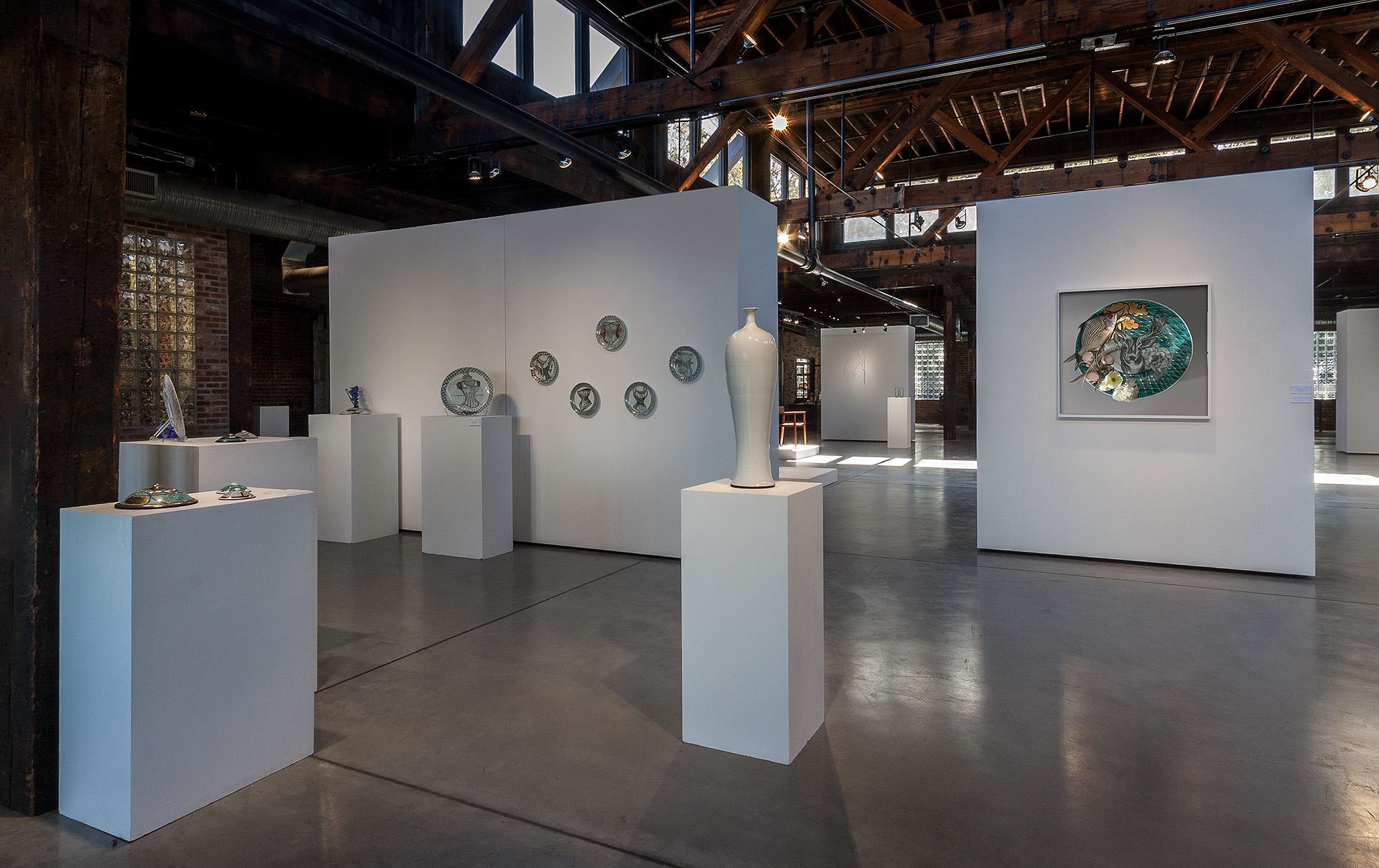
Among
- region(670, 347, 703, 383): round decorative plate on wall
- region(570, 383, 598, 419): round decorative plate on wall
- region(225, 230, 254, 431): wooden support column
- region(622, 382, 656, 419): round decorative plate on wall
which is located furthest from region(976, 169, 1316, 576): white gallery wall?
region(225, 230, 254, 431): wooden support column

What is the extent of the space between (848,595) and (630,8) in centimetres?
683

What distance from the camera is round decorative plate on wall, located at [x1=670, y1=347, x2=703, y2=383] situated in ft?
18.5

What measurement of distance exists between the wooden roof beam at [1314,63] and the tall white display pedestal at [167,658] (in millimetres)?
9548

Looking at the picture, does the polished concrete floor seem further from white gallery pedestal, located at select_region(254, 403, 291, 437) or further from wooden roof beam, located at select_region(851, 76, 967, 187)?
wooden roof beam, located at select_region(851, 76, 967, 187)

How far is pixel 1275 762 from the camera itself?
8.23ft

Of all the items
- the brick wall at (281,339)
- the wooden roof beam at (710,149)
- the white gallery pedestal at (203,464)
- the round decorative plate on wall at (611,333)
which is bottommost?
the white gallery pedestal at (203,464)

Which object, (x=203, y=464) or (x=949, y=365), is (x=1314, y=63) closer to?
(x=949, y=365)

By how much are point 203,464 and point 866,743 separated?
14.3 ft

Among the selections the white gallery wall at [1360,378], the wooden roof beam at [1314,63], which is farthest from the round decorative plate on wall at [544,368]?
the white gallery wall at [1360,378]

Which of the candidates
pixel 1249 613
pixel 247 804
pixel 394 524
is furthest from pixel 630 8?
pixel 247 804

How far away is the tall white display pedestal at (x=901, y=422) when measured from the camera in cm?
1543

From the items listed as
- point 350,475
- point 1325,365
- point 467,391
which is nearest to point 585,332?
point 467,391

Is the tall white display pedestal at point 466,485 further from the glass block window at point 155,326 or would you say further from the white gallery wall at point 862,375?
the white gallery wall at point 862,375

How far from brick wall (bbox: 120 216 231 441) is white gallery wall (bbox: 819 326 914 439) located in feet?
40.6
